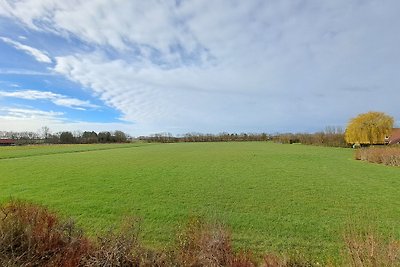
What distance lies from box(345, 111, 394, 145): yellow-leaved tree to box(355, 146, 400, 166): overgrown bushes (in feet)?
107

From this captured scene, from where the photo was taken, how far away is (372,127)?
212ft

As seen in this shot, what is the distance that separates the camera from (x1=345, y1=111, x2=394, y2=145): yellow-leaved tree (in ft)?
212

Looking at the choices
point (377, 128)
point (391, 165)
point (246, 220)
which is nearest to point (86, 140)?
point (377, 128)

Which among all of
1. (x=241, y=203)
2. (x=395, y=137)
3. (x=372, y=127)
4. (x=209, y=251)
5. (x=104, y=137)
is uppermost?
(x=104, y=137)

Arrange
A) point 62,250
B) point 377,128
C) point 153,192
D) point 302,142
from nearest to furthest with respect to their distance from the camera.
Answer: point 62,250
point 153,192
point 377,128
point 302,142

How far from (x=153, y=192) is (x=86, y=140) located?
396 feet

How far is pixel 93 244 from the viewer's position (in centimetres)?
638

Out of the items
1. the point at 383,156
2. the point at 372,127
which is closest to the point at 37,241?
the point at 383,156

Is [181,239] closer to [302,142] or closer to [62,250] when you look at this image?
[62,250]

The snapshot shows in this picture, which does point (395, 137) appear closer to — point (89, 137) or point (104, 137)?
point (104, 137)

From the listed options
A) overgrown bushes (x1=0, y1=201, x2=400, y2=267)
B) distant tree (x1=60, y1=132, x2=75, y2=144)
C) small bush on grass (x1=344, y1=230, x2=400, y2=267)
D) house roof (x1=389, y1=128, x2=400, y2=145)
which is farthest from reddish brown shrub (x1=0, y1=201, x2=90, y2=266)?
distant tree (x1=60, y1=132, x2=75, y2=144)

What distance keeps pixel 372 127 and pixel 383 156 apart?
37.8m

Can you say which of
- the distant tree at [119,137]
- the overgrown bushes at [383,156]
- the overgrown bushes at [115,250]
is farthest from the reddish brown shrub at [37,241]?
the distant tree at [119,137]

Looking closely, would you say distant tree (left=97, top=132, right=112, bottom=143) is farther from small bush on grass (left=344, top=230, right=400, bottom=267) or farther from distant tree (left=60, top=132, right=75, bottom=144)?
small bush on grass (left=344, top=230, right=400, bottom=267)
